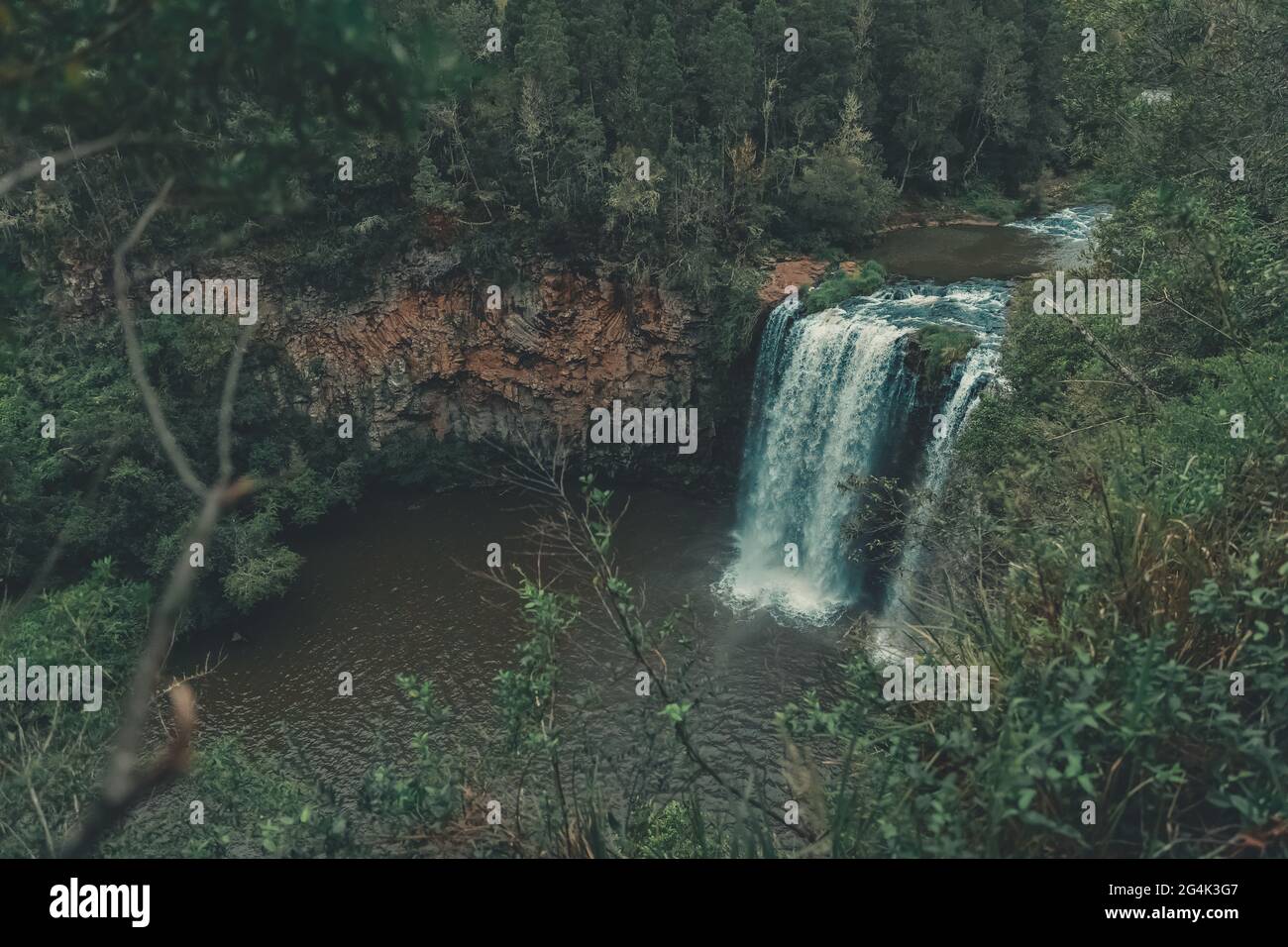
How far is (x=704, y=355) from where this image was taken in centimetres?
2288

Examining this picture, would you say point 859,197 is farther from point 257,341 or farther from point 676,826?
point 676,826

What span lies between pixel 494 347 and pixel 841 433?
1013cm

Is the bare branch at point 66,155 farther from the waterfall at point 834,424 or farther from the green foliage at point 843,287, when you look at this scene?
the green foliage at point 843,287

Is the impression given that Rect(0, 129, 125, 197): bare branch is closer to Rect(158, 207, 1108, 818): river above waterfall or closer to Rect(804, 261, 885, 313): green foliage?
Rect(158, 207, 1108, 818): river above waterfall

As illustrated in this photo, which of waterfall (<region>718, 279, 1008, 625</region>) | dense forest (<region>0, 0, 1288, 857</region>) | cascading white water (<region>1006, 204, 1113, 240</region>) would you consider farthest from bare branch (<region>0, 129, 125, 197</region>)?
cascading white water (<region>1006, 204, 1113, 240</region>)

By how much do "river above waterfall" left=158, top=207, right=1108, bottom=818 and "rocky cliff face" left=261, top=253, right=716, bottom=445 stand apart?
9.05 ft

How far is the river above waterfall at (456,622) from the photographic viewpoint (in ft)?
52.3

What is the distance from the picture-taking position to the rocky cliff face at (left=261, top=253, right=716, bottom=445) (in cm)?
2303

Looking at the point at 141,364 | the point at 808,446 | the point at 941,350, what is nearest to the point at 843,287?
the point at 808,446

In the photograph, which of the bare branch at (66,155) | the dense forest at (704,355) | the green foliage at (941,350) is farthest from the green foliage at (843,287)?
the bare branch at (66,155)

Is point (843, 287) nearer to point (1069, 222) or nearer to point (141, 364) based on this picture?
point (1069, 222)

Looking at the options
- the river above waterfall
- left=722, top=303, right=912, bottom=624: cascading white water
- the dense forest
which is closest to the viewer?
the dense forest

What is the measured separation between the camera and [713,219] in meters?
22.9
